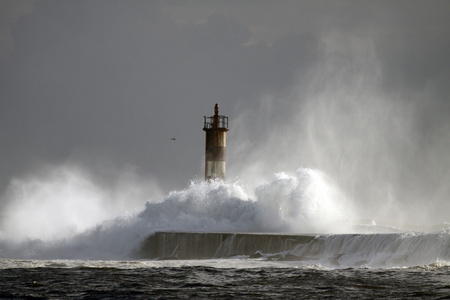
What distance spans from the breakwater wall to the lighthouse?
5901 millimetres

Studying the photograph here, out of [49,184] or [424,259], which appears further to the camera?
[49,184]

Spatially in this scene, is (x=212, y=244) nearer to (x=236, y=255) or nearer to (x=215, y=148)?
(x=236, y=255)

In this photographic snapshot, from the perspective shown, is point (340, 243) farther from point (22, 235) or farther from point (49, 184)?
point (49, 184)

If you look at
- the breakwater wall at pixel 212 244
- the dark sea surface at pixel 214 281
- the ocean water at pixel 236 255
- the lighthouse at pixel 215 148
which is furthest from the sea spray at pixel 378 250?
the lighthouse at pixel 215 148

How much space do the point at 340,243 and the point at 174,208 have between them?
29.5ft

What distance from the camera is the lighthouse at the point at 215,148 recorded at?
23.4m

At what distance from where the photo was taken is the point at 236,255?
49.6 ft

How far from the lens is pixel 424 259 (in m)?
11.6

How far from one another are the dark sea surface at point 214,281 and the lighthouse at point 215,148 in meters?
10.4

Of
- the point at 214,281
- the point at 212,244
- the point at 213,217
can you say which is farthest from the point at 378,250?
the point at 213,217

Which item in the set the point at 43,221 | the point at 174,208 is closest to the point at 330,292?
the point at 174,208

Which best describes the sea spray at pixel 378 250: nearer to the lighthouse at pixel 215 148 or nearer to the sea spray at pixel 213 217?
the sea spray at pixel 213 217

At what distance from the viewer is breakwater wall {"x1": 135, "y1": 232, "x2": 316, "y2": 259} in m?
14.4

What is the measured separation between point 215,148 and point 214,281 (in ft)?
44.4
